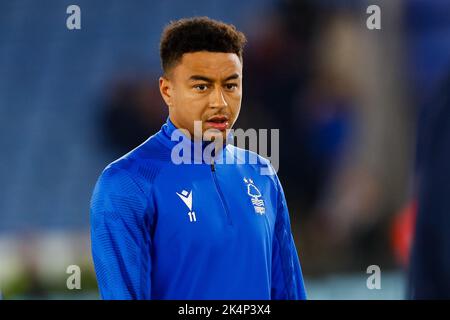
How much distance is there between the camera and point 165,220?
84.4 inches

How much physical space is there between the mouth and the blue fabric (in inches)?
5.1

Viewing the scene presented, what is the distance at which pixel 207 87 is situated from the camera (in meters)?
2.20

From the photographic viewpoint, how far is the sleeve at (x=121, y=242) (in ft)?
6.79

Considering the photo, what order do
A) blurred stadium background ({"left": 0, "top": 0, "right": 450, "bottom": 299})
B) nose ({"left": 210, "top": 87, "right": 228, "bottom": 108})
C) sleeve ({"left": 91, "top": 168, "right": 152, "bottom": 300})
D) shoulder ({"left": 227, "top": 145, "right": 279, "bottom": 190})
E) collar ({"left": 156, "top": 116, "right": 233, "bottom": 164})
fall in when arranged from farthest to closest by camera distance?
blurred stadium background ({"left": 0, "top": 0, "right": 450, "bottom": 299}) < shoulder ({"left": 227, "top": 145, "right": 279, "bottom": 190}) < collar ({"left": 156, "top": 116, "right": 233, "bottom": 164}) < nose ({"left": 210, "top": 87, "right": 228, "bottom": 108}) < sleeve ({"left": 91, "top": 168, "right": 152, "bottom": 300})

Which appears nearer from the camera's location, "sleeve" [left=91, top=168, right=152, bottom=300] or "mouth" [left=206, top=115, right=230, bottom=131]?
"sleeve" [left=91, top=168, right=152, bottom=300]

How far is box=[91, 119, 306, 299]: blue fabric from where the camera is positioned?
208cm

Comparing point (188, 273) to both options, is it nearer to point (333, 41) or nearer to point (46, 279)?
point (46, 279)

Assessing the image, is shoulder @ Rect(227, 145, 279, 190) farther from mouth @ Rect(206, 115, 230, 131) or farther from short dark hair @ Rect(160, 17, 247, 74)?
short dark hair @ Rect(160, 17, 247, 74)

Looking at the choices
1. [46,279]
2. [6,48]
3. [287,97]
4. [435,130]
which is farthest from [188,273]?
[6,48]

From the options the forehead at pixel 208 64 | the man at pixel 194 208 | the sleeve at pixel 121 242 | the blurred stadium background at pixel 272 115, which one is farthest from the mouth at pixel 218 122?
the blurred stadium background at pixel 272 115

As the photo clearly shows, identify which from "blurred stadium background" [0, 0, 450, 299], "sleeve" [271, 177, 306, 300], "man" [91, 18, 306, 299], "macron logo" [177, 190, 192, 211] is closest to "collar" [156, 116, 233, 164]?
"man" [91, 18, 306, 299]

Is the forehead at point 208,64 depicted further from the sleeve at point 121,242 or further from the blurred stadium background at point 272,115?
the blurred stadium background at point 272,115

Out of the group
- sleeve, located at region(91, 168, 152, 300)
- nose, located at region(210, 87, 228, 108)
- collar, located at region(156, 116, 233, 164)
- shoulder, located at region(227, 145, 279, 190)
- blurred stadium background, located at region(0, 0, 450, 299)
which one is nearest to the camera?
sleeve, located at region(91, 168, 152, 300)

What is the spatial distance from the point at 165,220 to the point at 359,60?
4.76 meters
